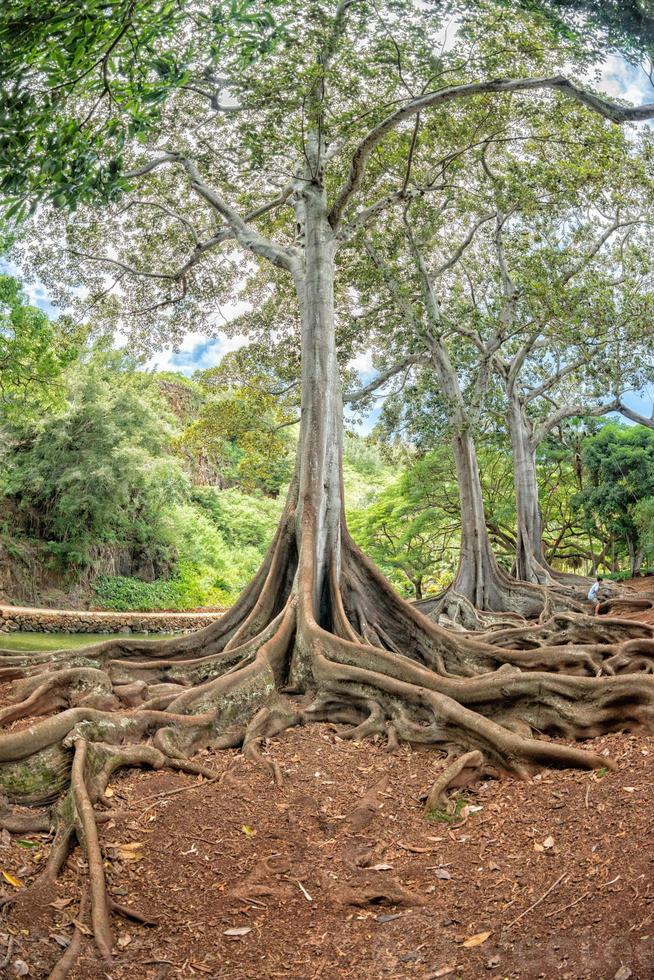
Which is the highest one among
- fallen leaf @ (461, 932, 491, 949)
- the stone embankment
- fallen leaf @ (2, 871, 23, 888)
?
fallen leaf @ (2, 871, 23, 888)

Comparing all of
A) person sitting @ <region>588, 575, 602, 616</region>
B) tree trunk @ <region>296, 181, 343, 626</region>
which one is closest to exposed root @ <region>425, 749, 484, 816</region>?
tree trunk @ <region>296, 181, 343, 626</region>

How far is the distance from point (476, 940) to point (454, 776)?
69.2 inches

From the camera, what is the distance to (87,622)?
828 inches

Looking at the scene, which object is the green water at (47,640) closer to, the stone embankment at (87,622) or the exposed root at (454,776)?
the stone embankment at (87,622)

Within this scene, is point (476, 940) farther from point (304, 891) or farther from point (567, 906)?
point (304, 891)

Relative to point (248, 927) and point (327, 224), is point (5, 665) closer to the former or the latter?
point (248, 927)

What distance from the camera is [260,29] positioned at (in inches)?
151

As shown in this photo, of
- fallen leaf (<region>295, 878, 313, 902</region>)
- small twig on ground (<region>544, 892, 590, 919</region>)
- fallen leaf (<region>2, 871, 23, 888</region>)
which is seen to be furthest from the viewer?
fallen leaf (<region>295, 878, 313, 902</region>)

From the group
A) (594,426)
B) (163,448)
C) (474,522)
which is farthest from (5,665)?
(163,448)

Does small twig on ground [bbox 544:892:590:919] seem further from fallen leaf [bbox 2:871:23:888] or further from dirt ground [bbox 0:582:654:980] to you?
fallen leaf [bbox 2:871:23:888]

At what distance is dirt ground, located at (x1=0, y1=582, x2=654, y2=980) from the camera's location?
316 centimetres

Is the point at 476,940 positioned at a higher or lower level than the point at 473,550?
lower

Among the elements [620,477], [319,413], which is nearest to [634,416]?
[620,477]

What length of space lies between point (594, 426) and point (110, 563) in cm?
1923
